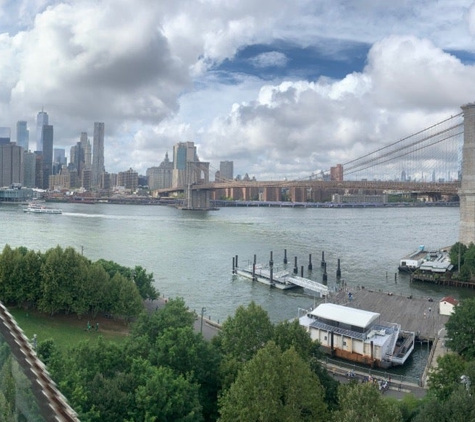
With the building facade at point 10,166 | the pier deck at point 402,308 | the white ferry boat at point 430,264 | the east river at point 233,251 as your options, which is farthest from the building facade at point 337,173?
the building facade at point 10,166

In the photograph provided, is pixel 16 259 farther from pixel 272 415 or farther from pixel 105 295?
pixel 272 415

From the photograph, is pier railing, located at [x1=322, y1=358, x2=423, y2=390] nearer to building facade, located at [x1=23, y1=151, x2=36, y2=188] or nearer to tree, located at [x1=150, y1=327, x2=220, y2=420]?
tree, located at [x1=150, y1=327, x2=220, y2=420]

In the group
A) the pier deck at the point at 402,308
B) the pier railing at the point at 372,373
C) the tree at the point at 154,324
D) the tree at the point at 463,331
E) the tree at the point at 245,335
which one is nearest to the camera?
the tree at the point at 245,335

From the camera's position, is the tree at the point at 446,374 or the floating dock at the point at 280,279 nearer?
the tree at the point at 446,374

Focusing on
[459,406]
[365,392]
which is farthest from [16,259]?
[459,406]

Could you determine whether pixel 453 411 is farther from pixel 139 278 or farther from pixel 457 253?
pixel 457 253

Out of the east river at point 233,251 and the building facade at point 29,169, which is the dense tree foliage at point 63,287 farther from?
the building facade at point 29,169
